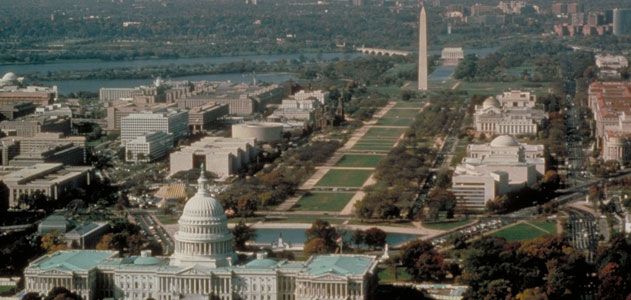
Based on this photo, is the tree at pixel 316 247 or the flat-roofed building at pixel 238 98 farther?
the flat-roofed building at pixel 238 98

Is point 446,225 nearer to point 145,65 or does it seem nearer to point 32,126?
point 32,126

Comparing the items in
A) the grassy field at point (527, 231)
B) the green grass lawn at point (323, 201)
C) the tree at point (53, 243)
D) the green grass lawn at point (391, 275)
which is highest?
Result: the tree at point (53, 243)

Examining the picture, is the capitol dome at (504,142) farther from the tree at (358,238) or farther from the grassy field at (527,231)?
the tree at (358,238)

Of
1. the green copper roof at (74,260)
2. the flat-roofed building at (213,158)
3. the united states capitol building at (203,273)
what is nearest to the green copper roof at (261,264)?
the united states capitol building at (203,273)

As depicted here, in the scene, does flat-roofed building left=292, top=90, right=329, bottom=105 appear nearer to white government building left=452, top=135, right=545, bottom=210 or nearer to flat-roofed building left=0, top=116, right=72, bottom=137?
flat-roofed building left=0, top=116, right=72, bottom=137

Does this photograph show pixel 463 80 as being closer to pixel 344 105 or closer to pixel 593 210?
pixel 344 105

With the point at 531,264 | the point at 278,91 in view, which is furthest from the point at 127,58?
the point at 531,264

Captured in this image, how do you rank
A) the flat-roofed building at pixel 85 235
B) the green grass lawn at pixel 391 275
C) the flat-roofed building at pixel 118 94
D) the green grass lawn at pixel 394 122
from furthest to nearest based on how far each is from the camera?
the flat-roofed building at pixel 118 94, the green grass lawn at pixel 394 122, the flat-roofed building at pixel 85 235, the green grass lawn at pixel 391 275

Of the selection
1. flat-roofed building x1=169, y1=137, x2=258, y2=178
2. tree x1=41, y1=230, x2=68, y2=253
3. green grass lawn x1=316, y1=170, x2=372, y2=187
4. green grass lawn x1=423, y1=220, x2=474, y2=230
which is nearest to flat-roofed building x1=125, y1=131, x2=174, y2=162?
flat-roofed building x1=169, y1=137, x2=258, y2=178
